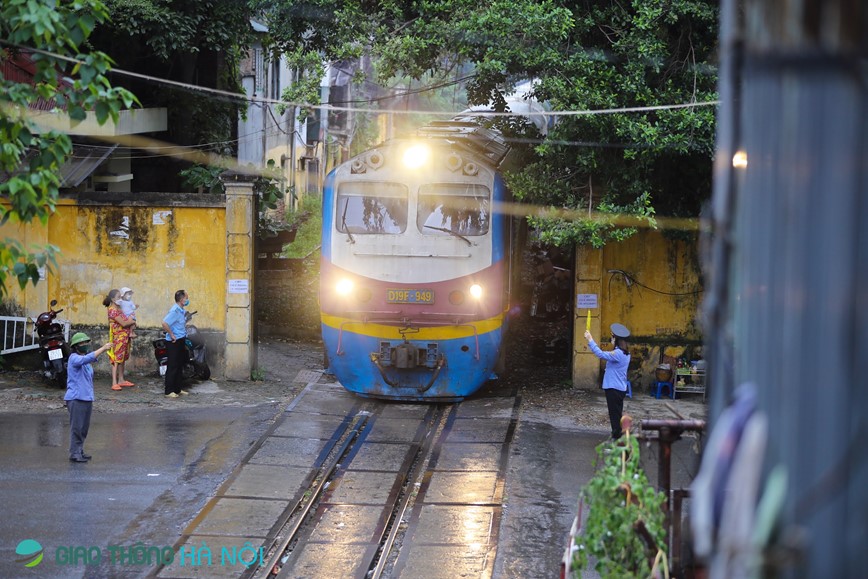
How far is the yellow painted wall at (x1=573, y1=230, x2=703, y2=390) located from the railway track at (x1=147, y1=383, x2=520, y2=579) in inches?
73.7

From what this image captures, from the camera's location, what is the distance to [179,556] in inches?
324

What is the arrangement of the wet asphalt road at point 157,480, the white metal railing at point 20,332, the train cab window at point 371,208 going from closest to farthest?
the wet asphalt road at point 157,480, the train cab window at point 371,208, the white metal railing at point 20,332

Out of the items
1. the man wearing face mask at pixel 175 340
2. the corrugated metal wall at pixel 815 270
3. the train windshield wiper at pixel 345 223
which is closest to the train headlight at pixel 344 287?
the train windshield wiper at pixel 345 223

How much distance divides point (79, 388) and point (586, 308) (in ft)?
22.7

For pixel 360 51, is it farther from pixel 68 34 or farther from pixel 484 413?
pixel 68 34

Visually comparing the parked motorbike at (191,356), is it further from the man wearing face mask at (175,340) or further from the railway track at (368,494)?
the railway track at (368,494)

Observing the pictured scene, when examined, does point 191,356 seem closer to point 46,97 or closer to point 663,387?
point 663,387

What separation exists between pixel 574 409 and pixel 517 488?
3.50m

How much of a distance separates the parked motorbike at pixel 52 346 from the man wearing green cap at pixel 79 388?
3314 millimetres

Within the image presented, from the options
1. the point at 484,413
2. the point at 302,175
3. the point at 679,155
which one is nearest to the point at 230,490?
the point at 484,413

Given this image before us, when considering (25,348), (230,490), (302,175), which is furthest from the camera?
(302,175)

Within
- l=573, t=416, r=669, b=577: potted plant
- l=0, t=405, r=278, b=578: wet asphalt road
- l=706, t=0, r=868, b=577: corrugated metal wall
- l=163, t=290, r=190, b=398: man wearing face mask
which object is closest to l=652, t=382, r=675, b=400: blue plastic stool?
l=0, t=405, r=278, b=578: wet asphalt road

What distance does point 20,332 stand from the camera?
1461cm

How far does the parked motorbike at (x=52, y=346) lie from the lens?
13570 mm
